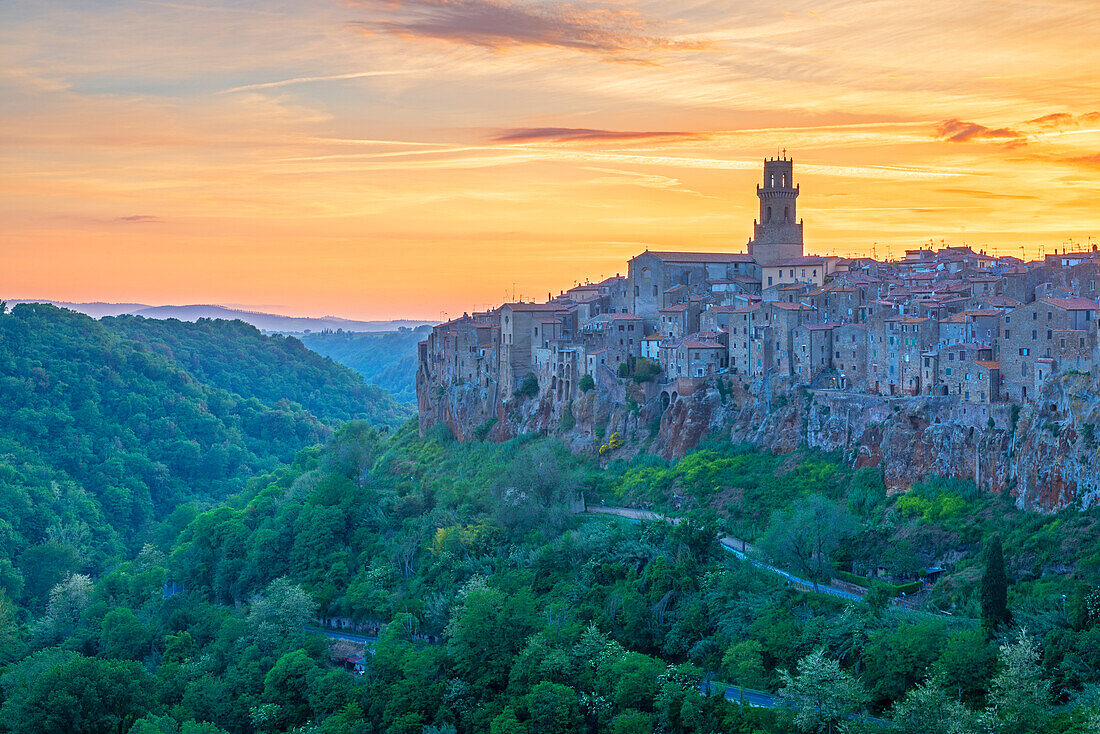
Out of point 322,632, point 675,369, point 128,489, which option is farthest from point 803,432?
point 128,489

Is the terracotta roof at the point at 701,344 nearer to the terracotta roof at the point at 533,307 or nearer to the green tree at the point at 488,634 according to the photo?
the terracotta roof at the point at 533,307

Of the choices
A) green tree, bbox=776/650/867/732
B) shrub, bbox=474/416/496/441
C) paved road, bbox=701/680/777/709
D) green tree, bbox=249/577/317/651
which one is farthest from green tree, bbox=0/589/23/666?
green tree, bbox=776/650/867/732

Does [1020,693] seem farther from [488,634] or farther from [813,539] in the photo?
[488,634]

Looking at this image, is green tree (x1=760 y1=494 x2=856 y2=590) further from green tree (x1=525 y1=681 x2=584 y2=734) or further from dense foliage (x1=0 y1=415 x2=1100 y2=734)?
green tree (x1=525 y1=681 x2=584 y2=734)

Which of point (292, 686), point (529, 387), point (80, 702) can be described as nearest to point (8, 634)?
point (80, 702)

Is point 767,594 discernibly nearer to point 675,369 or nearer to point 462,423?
point 675,369

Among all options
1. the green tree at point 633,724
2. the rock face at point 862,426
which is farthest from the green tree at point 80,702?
the rock face at point 862,426

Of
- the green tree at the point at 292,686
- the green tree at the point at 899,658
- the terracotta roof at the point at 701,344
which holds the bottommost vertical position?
the green tree at the point at 292,686
